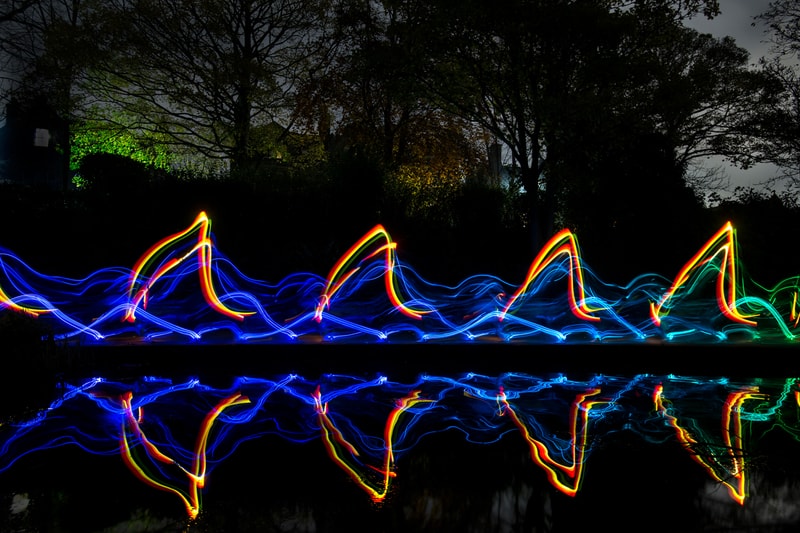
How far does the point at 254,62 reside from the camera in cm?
2078

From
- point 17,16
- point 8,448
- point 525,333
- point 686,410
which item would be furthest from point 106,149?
point 686,410

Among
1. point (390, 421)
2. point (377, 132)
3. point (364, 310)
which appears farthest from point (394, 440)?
point (377, 132)

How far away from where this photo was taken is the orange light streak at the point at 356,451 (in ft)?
13.8

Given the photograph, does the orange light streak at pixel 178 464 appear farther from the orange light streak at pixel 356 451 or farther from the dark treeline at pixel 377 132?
the dark treeline at pixel 377 132

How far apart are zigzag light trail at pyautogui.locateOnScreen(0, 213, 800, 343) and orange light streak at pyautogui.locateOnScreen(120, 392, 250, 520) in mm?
3116

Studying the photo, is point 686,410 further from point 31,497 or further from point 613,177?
point 613,177

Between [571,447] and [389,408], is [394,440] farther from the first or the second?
[571,447]

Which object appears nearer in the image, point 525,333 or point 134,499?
point 134,499

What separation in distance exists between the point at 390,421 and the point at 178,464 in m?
2.04

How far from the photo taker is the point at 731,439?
5.36 meters

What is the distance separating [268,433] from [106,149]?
2443cm

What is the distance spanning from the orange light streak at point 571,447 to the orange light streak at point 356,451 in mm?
1072

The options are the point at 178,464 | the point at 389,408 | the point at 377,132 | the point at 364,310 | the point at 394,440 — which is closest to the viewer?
the point at 178,464

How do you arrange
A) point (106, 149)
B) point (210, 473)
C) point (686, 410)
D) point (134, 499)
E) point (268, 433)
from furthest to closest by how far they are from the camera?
point (106, 149)
point (686, 410)
point (268, 433)
point (210, 473)
point (134, 499)
